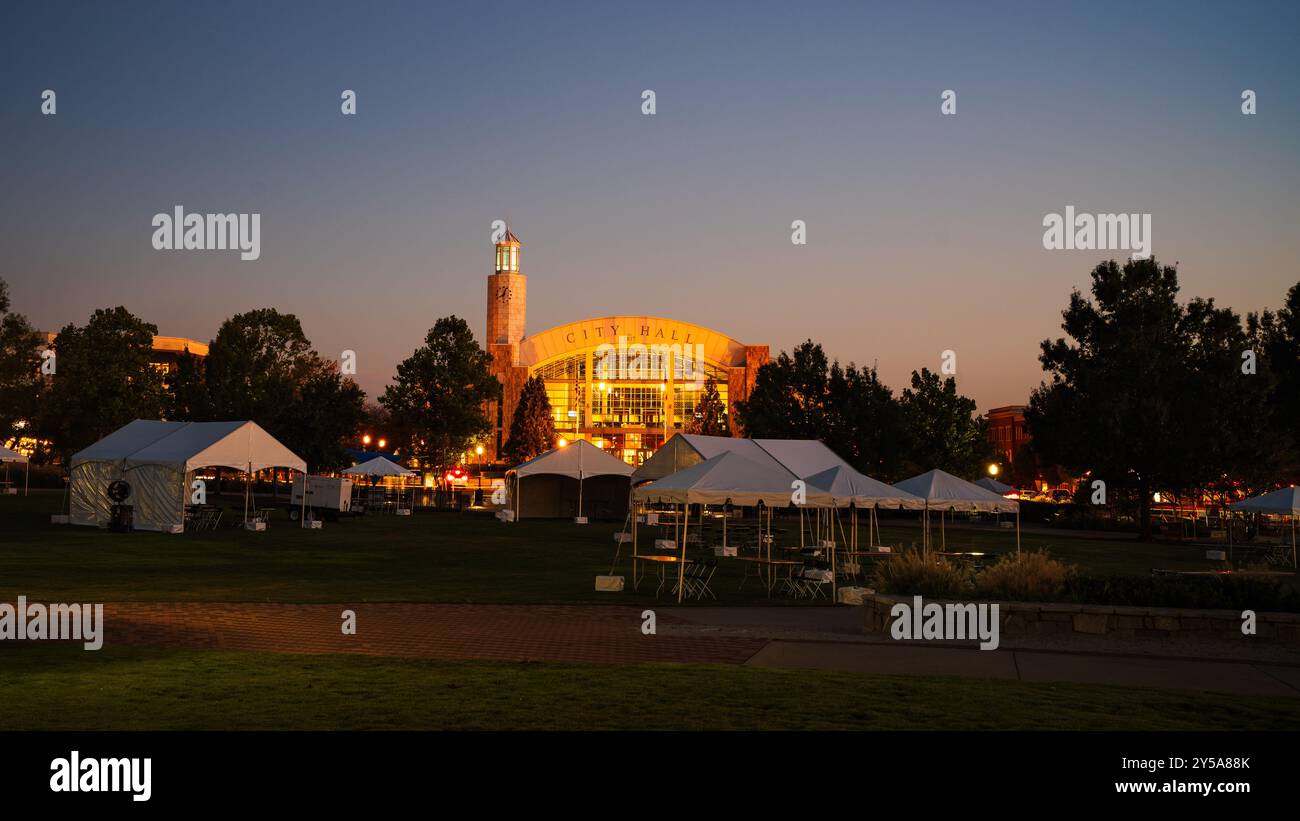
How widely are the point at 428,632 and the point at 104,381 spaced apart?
65.7m

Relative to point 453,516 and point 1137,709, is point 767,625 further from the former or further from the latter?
point 453,516

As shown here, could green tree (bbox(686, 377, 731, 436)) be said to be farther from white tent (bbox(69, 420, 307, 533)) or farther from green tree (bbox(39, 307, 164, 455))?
white tent (bbox(69, 420, 307, 533))

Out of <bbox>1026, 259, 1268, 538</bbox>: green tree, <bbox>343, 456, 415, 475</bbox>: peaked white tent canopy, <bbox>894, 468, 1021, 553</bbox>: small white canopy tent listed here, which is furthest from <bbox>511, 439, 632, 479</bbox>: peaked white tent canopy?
<bbox>894, 468, 1021, 553</bbox>: small white canopy tent

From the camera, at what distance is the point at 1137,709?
9.15 m

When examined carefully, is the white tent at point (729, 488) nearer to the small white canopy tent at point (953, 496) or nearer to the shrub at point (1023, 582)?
the shrub at point (1023, 582)

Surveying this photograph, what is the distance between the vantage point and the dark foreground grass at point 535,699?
8.35 meters

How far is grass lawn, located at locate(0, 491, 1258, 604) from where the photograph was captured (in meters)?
18.3

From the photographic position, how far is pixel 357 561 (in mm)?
24969

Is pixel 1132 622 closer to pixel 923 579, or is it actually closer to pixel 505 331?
pixel 923 579

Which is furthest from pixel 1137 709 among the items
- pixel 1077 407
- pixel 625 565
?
pixel 1077 407

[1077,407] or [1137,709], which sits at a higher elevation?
[1077,407]

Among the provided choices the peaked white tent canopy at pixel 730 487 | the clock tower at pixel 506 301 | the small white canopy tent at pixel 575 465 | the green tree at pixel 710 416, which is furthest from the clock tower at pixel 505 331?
the peaked white tent canopy at pixel 730 487

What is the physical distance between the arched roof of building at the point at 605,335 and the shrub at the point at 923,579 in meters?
84.9

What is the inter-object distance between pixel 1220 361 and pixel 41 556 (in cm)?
4113
